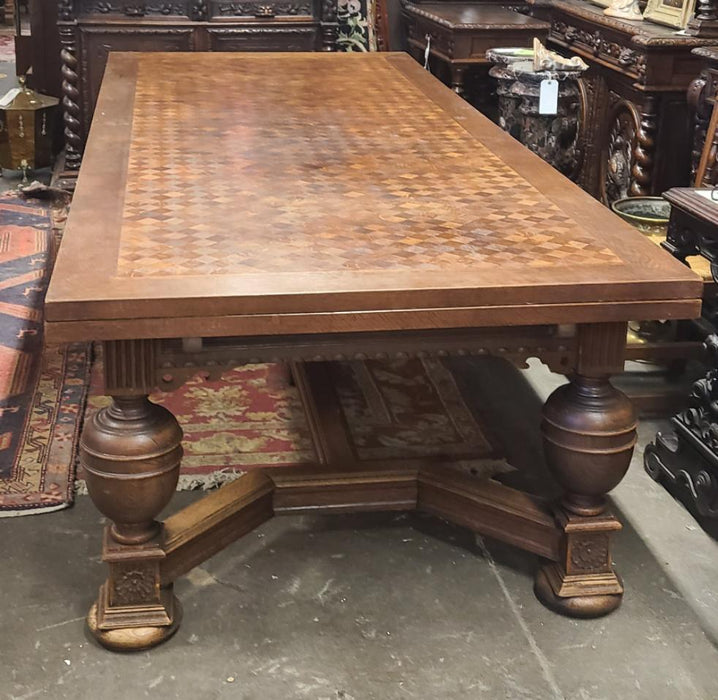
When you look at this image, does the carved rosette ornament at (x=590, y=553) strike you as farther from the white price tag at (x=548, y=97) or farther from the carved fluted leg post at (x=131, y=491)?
the white price tag at (x=548, y=97)

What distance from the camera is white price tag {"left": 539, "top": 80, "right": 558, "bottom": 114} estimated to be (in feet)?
14.2

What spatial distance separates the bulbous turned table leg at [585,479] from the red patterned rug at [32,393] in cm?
119

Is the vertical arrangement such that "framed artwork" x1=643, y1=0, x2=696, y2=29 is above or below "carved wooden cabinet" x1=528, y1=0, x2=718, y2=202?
above

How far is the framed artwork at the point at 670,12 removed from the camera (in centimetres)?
426

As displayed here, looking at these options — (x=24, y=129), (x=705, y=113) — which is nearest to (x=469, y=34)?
(x=705, y=113)

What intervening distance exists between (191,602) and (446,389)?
130cm

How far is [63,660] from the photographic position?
1983 mm

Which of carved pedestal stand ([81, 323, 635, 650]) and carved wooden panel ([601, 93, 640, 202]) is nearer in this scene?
carved pedestal stand ([81, 323, 635, 650])

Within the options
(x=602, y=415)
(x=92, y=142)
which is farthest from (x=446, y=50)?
(x=602, y=415)

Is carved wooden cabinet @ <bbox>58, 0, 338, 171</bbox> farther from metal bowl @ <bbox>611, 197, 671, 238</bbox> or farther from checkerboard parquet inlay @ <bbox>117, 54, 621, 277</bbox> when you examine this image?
metal bowl @ <bbox>611, 197, 671, 238</bbox>

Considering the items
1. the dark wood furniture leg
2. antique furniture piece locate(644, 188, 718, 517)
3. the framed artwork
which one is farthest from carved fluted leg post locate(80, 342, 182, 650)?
the dark wood furniture leg

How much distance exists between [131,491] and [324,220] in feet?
2.25

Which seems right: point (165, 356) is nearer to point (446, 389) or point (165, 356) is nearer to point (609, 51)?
point (446, 389)

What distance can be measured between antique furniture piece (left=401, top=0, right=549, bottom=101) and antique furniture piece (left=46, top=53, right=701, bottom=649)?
2.84 m
